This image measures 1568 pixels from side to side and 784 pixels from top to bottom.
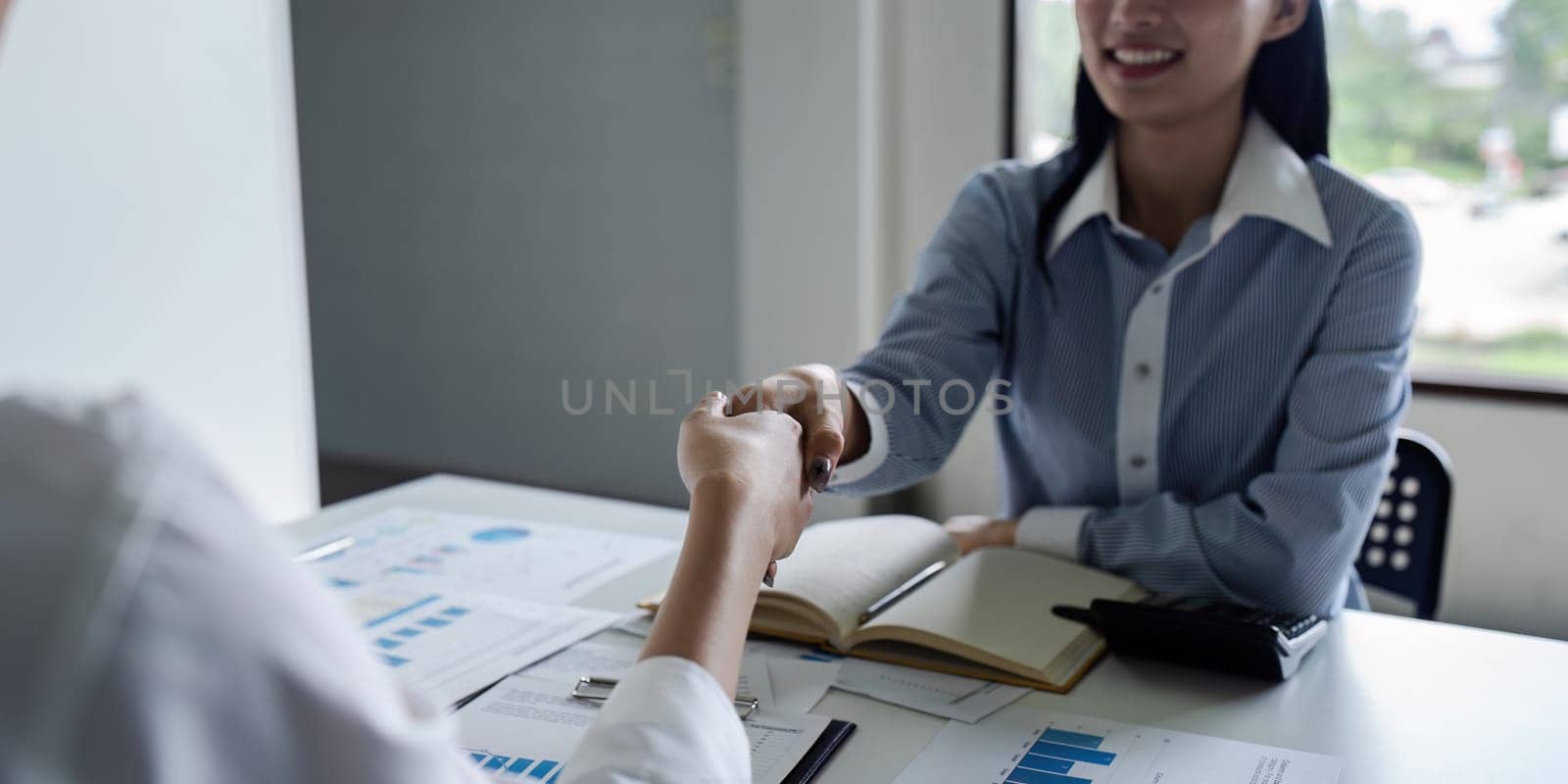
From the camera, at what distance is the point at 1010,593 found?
122 centimetres

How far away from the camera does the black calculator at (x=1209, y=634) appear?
107 centimetres

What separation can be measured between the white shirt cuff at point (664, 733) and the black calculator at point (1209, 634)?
543 mm

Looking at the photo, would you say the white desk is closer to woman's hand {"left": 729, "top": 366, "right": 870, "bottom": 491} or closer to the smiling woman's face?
woman's hand {"left": 729, "top": 366, "right": 870, "bottom": 491}

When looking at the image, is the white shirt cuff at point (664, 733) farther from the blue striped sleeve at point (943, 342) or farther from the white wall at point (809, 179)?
the white wall at point (809, 179)

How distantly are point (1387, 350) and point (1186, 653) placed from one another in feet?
1.59

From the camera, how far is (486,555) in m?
1.44

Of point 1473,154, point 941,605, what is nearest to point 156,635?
point 941,605

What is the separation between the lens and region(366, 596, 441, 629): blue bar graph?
48.1 inches

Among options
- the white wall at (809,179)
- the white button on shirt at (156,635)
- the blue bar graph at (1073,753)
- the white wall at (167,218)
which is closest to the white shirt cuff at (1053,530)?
the blue bar graph at (1073,753)

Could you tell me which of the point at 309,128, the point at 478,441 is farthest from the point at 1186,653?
the point at 309,128

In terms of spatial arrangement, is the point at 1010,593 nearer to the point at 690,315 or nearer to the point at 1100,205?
the point at 1100,205

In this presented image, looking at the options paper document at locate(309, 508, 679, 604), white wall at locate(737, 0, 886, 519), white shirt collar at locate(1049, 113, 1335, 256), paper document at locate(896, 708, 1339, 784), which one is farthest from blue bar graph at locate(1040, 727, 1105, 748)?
white wall at locate(737, 0, 886, 519)

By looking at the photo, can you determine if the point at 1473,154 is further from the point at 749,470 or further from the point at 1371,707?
the point at 749,470

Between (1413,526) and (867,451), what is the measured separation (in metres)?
0.72
